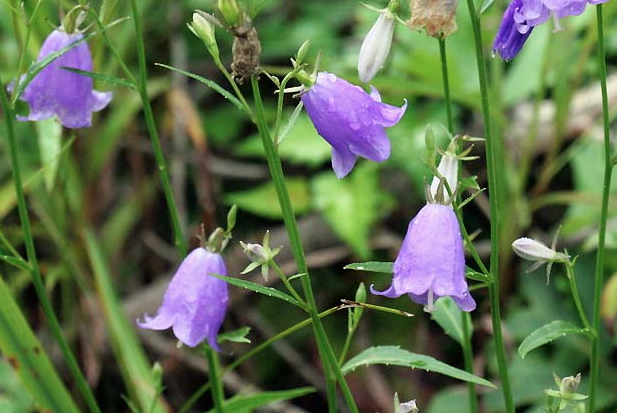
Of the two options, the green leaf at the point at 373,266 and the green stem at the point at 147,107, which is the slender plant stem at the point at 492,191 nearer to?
the green leaf at the point at 373,266

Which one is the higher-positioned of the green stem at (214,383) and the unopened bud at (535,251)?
the unopened bud at (535,251)

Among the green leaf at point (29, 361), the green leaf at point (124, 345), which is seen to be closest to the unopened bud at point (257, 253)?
the green leaf at point (29, 361)

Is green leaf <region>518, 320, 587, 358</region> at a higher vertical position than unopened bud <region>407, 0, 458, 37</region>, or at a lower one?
lower

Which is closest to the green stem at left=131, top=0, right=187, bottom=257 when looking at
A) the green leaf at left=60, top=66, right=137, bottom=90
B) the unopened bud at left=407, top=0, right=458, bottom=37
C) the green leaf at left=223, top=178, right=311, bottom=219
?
the green leaf at left=60, top=66, right=137, bottom=90

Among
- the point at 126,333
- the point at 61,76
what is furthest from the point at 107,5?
the point at 126,333

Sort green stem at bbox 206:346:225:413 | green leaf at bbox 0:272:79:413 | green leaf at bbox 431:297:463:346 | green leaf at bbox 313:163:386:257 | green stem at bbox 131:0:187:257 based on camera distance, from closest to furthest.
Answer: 1. green stem at bbox 131:0:187:257
2. green stem at bbox 206:346:225:413
3. green leaf at bbox 431:297:463:346
4. green leaf at bbox 0:272:79:413
5. green leaf at bbox 313:163:386:257

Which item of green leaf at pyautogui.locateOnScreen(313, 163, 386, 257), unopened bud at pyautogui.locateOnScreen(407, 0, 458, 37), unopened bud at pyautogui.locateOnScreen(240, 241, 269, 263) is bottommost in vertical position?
green leaf at pyautogui.locateOnScreen(313, 163, 386, 257)

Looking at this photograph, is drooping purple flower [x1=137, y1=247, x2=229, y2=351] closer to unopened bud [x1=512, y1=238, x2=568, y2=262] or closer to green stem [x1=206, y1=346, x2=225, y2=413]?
green stem [x1=206, y1=346, x2=225, y2=413]
